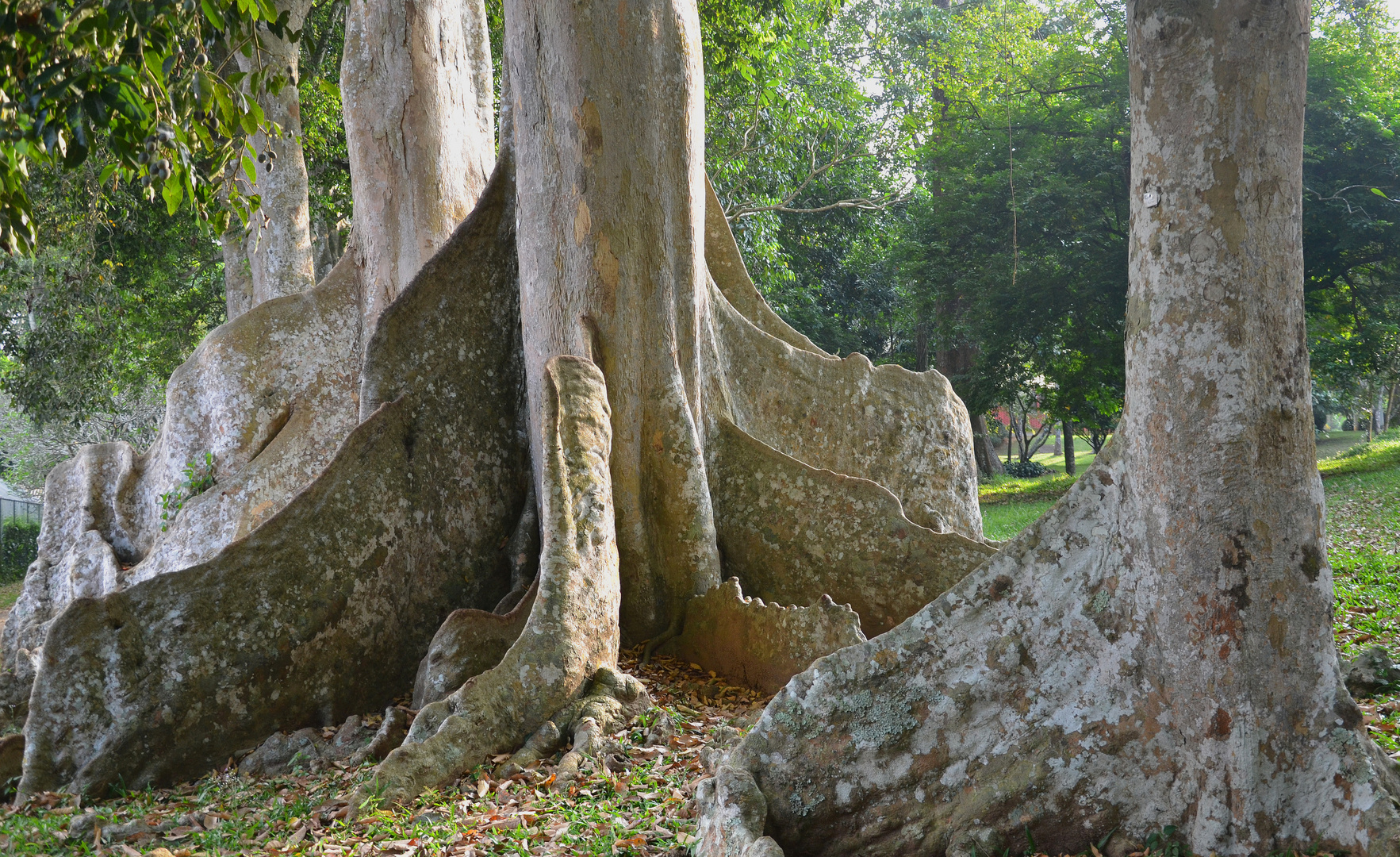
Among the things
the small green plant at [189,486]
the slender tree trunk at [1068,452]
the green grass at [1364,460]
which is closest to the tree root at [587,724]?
the small green plant at [189,486]

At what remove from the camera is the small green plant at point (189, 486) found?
7.70 meters

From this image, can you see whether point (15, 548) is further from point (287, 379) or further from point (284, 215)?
point (287, 379)

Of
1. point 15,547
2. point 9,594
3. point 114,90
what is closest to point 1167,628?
point 114,90

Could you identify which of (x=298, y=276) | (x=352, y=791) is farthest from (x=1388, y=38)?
(x=352, y=791)

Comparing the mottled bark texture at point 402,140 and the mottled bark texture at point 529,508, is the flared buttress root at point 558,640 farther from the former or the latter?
the mottled bark texture at point 402,140

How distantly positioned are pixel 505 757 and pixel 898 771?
203 centimetres

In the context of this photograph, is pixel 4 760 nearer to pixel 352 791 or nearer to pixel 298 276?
pixel 352 791

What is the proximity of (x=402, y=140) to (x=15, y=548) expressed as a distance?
64.7 feet

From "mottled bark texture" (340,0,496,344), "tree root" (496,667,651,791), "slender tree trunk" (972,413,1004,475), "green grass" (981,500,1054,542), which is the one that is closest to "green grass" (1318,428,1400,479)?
"green grass" (981,500,1054,542)

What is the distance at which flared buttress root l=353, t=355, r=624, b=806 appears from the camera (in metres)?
4.42

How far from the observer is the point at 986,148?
23938 mm

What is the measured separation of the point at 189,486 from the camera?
7.75 meters

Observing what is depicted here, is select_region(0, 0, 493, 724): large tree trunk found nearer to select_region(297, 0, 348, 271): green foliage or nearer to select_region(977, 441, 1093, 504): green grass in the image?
select_region(297, 0, 348, 271): green foliage

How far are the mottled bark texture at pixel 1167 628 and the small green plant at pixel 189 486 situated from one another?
5878 mm
